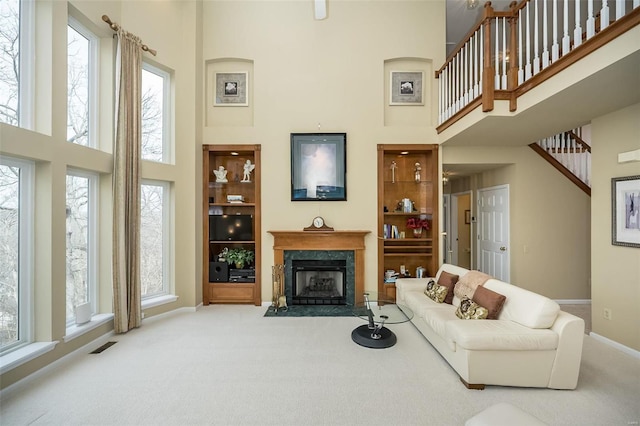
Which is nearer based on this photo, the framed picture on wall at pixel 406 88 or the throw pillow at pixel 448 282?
the throw pillow at pixel 448 282

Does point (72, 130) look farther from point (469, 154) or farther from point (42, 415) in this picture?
point (469, 154)

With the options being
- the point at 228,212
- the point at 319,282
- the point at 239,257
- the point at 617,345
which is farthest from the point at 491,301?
the point at 228,212

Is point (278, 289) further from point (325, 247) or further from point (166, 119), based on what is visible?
point (166, 119)

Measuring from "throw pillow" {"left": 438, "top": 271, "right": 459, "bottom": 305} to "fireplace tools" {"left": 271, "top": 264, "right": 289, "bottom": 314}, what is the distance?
231 cm

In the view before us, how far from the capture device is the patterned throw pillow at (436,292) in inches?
135

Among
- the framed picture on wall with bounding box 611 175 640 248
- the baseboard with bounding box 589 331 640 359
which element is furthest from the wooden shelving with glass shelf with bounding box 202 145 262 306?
the framed picture on wall with bounding box 611 175 640 248

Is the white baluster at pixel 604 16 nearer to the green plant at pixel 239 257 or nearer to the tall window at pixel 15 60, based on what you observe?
the green plant at pixel 239 257

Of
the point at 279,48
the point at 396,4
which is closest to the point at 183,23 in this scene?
the point at 279,48

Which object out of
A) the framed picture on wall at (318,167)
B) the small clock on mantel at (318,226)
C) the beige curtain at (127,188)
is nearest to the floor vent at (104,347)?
the beige curtain at (127,188)

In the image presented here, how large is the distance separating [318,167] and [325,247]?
1.34 meters

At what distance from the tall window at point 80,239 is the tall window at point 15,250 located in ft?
1.43

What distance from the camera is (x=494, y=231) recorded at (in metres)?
5.02

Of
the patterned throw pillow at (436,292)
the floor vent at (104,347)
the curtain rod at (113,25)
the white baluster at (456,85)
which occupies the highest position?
the curtain rod at (113,25)

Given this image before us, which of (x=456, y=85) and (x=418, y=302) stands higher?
(x=456, y=85)
